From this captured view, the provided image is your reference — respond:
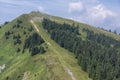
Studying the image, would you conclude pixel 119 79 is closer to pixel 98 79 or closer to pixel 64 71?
pixel 98 79

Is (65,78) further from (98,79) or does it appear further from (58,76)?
(98,79)

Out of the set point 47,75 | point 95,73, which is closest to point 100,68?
Result: point 95,73

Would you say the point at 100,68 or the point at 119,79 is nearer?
the point at 119,79

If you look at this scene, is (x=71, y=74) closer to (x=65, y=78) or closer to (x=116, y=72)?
(x=65, y=78)

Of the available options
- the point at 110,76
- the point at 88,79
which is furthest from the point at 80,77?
the point at 110,76

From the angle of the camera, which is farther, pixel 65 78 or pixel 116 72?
pixel 116 72

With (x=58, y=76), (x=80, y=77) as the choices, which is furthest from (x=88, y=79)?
(x=58, y=76)

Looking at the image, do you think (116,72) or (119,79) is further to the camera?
(116,72)
